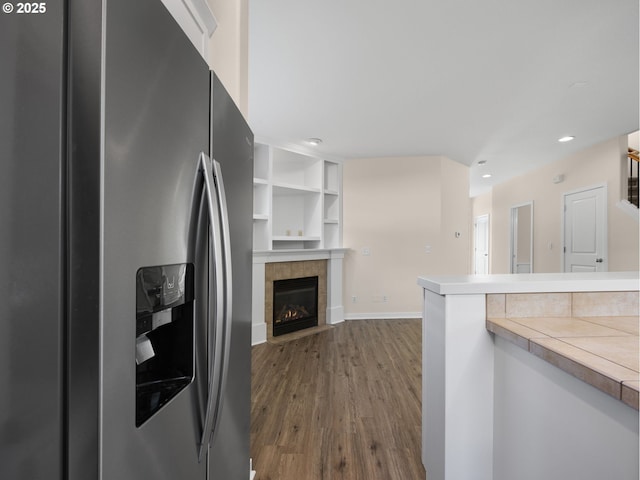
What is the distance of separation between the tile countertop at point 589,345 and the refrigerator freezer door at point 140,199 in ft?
3.11

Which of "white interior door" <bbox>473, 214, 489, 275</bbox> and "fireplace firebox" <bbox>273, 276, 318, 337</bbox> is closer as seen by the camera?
"fireplace firebox" <bbox>273, 276, 318, 337</bbox>

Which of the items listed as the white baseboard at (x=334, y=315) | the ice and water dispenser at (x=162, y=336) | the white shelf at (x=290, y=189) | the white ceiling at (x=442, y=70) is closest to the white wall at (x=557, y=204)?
the white ceiling at (x=442, y=70)

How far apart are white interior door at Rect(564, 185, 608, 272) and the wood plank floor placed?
125 inches

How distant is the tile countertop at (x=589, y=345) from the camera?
0.75m

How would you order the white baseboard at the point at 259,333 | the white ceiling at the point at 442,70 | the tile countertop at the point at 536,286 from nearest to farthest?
the tile countertop at the point at 536,286 < the white ceiling at the point at 442,70 < the white baseboard at the point at 259,333

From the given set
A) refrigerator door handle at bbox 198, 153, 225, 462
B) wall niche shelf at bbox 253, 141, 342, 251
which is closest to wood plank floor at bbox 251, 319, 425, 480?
refrigerator door handle at bbox 198, 153, 225, 462

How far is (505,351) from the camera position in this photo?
1.24 metres

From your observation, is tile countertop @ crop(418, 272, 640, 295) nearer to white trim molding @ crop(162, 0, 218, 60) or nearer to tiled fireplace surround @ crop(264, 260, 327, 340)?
white trim molding @ crop(162, 0, 218, 60)

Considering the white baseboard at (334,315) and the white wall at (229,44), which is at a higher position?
the white wall at (229,44)

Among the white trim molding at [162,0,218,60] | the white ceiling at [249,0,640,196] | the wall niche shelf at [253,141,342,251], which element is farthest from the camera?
the wall niche shelf at [253,141,342,251]

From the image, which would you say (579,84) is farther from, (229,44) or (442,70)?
(229,44)

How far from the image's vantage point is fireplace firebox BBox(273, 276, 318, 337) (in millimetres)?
4340

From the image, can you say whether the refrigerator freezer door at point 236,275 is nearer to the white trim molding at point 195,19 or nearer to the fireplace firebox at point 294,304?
the white trim molding at point 195,19

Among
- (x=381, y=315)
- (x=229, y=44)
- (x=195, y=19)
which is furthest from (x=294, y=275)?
(x=195, y=19)
